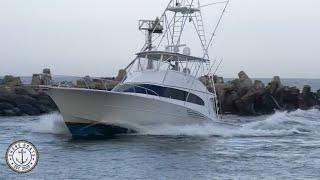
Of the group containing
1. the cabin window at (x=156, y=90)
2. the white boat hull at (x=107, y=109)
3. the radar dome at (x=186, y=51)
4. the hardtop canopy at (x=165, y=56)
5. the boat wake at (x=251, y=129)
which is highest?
the radar dome at (x=186, y=51)

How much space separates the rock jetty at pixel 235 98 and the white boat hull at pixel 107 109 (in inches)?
694

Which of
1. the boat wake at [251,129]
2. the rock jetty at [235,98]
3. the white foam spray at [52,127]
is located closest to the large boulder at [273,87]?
the rock jetty at [235,98]

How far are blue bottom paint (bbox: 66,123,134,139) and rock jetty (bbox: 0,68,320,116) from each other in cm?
1758

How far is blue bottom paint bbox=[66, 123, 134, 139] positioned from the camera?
25473 millimetres

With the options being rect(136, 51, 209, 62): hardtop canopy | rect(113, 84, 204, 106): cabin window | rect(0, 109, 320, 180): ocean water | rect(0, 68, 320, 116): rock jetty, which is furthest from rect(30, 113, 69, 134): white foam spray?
rect(0, 68, 320, 116): rock jetty

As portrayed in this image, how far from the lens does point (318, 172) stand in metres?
17.4

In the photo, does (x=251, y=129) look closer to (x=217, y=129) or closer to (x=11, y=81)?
(x=217, y=129)

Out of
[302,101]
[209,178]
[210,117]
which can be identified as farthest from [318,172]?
[302,101]

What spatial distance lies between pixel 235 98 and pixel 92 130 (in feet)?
95.4

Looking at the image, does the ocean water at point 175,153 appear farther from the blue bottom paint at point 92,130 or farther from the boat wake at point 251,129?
the blue bottom paint at point 92,130

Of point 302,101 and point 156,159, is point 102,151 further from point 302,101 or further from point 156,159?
point 302,101

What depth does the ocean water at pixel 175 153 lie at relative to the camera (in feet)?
55.5

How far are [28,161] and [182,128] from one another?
1485cm

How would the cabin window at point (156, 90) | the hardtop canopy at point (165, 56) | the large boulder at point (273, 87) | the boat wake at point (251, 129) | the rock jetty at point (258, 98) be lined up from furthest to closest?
the large boulder at point (273, 87)
the rock jetty at point (258, 98)
the hardtop canopy at point (165, 56)
the boat wake at point (251, 129)
the cabin window at point (156, 90)
